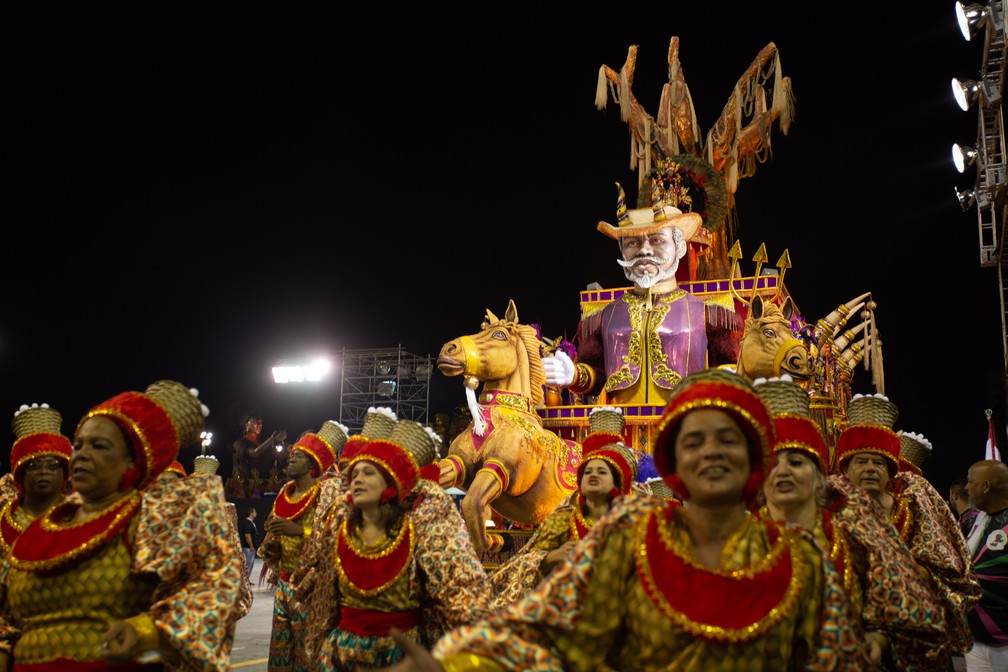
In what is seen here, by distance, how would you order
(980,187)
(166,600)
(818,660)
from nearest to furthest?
(818,660), (166,600), (980,187)

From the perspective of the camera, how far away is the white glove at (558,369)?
10117 millimetres

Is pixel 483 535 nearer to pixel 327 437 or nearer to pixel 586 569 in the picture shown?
pixel 327 437

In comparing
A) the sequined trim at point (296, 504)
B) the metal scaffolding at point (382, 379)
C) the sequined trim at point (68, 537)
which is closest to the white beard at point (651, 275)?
the sequined trim at point (296, 504)

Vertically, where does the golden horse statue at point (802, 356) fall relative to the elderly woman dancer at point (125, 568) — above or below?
above

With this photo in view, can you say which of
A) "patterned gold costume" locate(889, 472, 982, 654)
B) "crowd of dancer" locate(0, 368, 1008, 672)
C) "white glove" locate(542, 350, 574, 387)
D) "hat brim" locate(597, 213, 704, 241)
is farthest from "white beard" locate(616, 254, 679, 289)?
"patterned gold costume" locate(889, 472, 982, 654)

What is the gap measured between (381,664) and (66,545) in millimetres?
1612

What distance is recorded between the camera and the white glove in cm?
1012

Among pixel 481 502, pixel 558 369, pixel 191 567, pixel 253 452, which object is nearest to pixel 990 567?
pixel 481 502

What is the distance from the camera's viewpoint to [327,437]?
7.30 m

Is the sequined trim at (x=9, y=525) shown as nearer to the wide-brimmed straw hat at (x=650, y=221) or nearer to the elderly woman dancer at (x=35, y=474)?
the elderly woman dancer at (x=35, y=474)

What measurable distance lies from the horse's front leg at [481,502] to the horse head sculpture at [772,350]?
263 centimetres

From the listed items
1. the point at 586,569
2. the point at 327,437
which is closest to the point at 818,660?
the point at 586,569

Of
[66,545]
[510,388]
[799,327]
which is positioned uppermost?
[799,327]

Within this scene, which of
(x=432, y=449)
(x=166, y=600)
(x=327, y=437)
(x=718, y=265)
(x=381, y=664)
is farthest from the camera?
(x=718, y=265)
